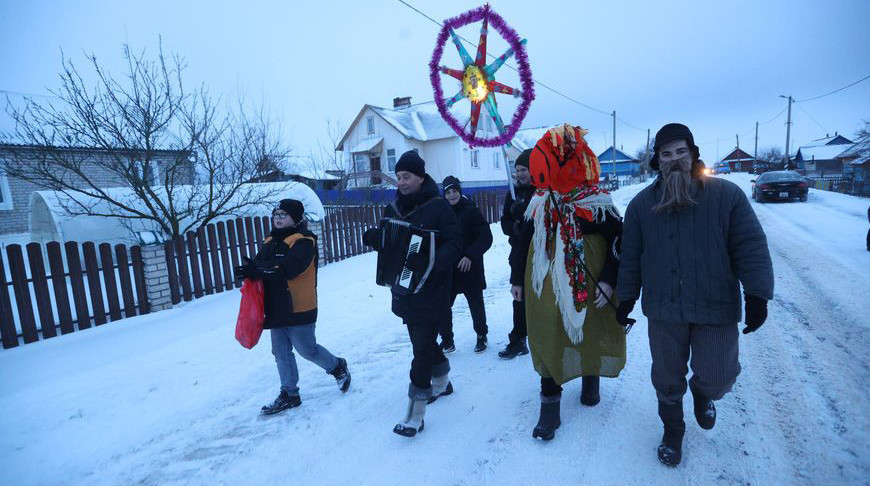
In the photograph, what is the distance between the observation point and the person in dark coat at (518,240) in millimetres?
3069

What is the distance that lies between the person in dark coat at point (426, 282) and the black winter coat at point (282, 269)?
2.44 ft

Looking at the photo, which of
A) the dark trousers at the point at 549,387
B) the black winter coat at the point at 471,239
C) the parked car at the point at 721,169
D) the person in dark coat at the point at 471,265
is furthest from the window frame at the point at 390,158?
the parked car at the point at 721,169

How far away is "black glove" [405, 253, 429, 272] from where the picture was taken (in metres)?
2.67

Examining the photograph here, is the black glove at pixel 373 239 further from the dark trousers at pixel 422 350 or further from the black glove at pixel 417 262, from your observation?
the dark trousers at pixel 422 350

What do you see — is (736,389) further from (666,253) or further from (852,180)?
(852,180)

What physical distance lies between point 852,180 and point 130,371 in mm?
32265

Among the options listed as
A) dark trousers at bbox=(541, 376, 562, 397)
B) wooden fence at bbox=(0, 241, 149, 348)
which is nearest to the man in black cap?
dark trousers at bbox=(541, 376, 562, 397)

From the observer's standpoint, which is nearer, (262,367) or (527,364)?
(527,364)

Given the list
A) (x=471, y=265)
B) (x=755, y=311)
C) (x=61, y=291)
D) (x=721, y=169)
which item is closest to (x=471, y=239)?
(x=471, y=265)

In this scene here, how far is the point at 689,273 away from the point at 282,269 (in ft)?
8.36

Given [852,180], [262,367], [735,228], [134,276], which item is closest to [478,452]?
[735,228]

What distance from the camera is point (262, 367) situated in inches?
161

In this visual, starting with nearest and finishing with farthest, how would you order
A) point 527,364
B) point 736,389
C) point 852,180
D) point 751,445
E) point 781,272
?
1. point 751,445
2. point 736,389
3. point 527,364
4. point 781,272
5. point 852,180

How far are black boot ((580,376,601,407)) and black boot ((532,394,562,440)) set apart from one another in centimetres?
40
